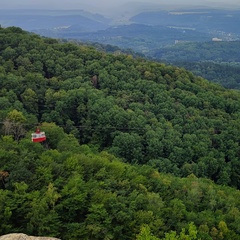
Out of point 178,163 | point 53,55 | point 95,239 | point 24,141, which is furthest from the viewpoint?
point 53,55

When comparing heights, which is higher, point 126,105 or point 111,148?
→ point 126,105

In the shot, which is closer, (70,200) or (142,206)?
(70,200)

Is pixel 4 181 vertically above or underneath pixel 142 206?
above

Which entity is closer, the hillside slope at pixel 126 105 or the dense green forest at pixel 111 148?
the dense green forest at pixel 111 148

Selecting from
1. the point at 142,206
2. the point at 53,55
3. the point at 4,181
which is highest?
the point at 53,55

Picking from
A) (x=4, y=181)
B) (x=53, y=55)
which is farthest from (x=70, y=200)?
(x=53, y=55)

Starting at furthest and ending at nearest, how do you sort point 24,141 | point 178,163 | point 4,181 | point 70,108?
1. point 70,108
2. point 178,163
3. point 24,141
4. point 4,181

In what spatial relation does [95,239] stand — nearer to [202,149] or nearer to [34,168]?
[34,168]

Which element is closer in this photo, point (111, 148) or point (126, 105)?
point (111, 148)
